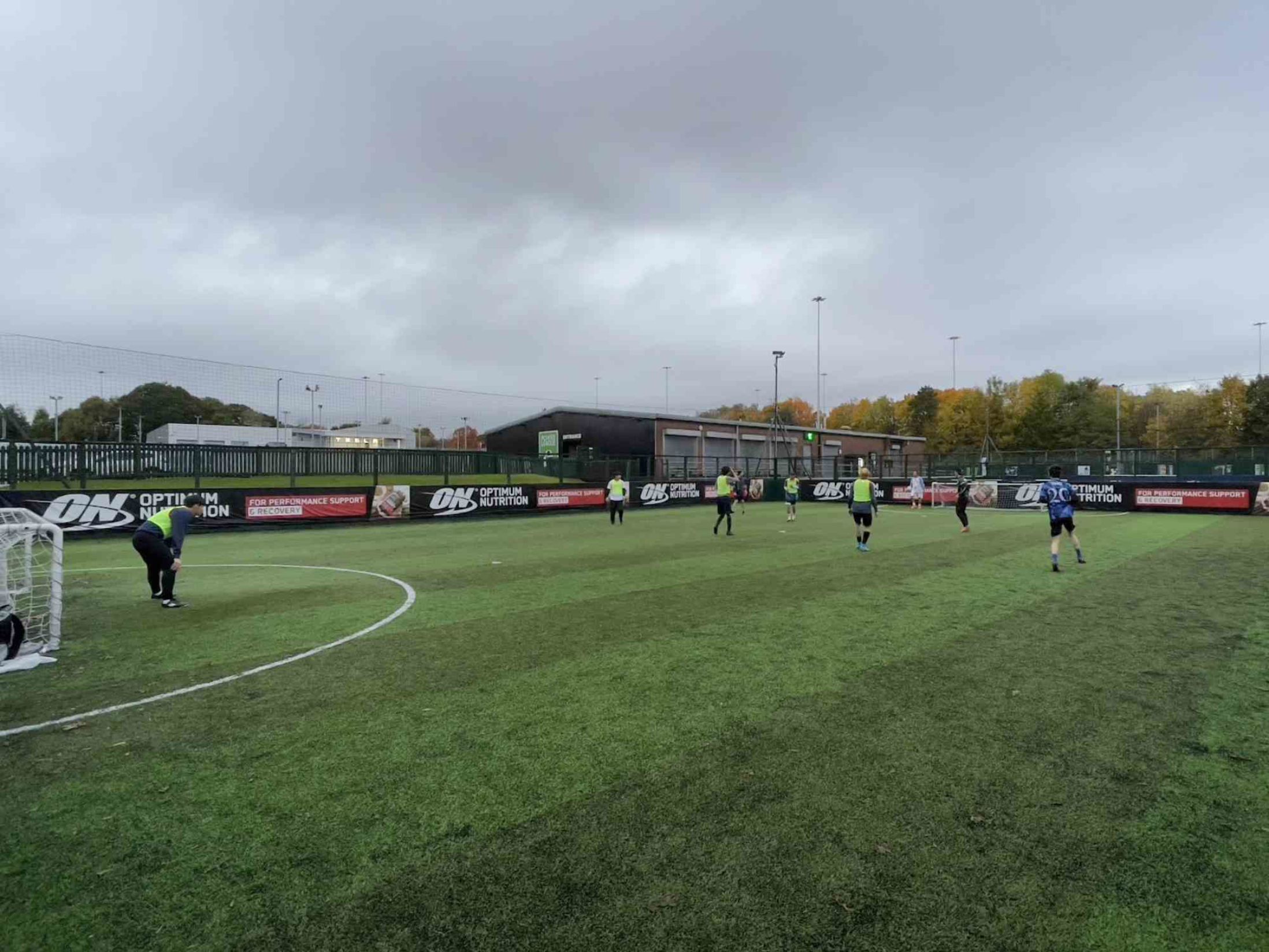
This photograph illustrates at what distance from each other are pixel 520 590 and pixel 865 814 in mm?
7365

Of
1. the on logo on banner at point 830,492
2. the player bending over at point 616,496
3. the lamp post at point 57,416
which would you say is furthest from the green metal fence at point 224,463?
the on logo on banner at point 830,492

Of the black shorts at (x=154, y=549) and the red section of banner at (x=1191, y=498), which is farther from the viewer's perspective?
the red section of banner at (x=1191, y=498)

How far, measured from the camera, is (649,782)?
12.9ft

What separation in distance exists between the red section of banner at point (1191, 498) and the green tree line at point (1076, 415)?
4502 cm

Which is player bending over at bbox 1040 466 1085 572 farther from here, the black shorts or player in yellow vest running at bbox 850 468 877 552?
the black shorts

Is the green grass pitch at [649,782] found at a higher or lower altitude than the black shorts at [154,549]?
lower

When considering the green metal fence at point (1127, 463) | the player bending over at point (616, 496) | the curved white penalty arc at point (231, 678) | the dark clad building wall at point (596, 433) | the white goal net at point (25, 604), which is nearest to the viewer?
the curved white penalty arc at point (231, 678)

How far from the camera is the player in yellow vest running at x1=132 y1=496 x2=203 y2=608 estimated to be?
9188mm

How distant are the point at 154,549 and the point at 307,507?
14066mm

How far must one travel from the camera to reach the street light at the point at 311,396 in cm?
2503

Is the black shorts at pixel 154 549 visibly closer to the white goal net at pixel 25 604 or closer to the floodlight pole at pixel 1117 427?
the white goal net at pixel 25 604

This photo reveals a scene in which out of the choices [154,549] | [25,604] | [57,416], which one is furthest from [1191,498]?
[57,416]

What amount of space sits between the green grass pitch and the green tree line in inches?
2762

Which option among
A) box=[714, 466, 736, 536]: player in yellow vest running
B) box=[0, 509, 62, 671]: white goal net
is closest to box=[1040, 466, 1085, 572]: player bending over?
box=[714, 466, 736, 536]: player in yellow vest running
